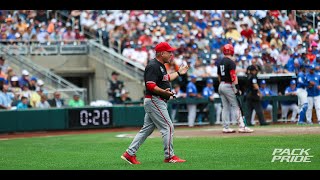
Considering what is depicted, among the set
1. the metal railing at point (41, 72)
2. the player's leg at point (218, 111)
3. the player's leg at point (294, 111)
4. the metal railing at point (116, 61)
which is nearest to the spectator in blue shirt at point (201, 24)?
the metal railing at point (116, 61)

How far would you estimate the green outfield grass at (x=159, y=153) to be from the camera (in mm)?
11906

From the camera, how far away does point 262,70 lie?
28.1 meters

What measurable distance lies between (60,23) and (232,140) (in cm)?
1642

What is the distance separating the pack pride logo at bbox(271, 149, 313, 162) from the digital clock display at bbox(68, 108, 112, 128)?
11.9m

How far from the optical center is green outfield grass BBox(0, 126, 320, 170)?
39.1 ft

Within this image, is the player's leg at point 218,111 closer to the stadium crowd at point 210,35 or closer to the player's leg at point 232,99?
the stadium crowd at point 210,35

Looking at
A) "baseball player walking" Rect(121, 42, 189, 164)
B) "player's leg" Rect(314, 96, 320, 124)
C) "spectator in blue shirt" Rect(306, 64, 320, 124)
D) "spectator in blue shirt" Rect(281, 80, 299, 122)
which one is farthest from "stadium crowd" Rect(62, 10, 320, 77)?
"baseball player walking" Rect(121, 42, 189, 164)

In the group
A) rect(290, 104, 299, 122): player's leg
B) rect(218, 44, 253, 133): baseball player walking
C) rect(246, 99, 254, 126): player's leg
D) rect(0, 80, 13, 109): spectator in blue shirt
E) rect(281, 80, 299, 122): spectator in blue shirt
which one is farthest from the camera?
rect(281, 80, 299, 122): spectator in blue shirt

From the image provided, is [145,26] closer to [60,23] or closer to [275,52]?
[60,23]

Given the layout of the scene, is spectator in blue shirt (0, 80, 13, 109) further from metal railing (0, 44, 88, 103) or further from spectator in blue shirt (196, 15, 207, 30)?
spectator in blue shirt (196, 15, 207, 30)

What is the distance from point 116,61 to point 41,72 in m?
3.23

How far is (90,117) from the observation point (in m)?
24.8

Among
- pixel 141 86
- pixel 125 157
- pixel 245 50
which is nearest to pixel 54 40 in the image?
pixel 141 86

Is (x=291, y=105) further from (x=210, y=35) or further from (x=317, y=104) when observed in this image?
(x=210, y=35)
